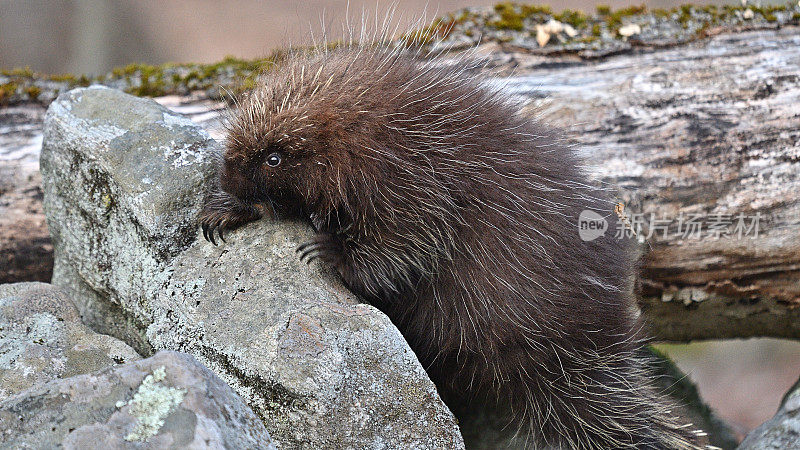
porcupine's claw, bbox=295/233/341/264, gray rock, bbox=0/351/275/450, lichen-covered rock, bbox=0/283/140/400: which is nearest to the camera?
gray rock, bbox=0/351/275/450

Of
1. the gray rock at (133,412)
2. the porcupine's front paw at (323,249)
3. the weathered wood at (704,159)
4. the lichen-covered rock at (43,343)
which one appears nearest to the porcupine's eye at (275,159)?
the porcupine's front paw at (323,249)

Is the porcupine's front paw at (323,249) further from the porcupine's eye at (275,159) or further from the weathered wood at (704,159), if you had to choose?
the weathered wood at (704,159)

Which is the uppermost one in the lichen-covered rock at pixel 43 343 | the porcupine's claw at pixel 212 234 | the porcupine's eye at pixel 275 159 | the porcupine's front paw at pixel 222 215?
the porcupine's eye at pixel 275 159

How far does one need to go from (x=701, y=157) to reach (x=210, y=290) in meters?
3.06

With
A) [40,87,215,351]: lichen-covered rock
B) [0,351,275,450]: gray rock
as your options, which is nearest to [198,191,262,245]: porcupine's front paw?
[40,87,215,351]: lichen-covered rock

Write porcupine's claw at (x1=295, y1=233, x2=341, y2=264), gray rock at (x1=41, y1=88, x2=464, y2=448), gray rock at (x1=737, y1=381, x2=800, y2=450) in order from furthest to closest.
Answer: gray rock at (x1=737, y1=381, x2=800, y2=450), porcupine's claw at (x1=295, y1=233, x2=341, y2=264), gray rock at (x1=41, y1=88, x2=464, y2=448)

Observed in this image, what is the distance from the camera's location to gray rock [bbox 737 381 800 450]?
3.29 metres

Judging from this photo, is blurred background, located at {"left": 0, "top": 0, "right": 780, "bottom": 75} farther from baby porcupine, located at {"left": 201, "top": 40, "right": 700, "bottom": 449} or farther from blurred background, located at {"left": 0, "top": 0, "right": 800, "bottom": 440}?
baby porcupine, located at {"left": 201, "top": 40, "right": 700, "bottom": 449}

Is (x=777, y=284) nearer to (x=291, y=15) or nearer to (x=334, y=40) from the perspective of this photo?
(x=334, y=40)

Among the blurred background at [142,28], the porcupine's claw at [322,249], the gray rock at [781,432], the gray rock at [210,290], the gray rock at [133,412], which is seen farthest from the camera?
the blurred background at [142,28]

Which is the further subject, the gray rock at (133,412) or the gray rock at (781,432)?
the gray rock at (781,432)

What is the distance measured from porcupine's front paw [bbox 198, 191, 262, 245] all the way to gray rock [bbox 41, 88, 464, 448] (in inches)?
2.6

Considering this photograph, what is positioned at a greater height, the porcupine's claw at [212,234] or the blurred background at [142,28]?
the blurred background at [142,28]

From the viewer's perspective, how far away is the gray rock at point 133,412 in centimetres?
191
